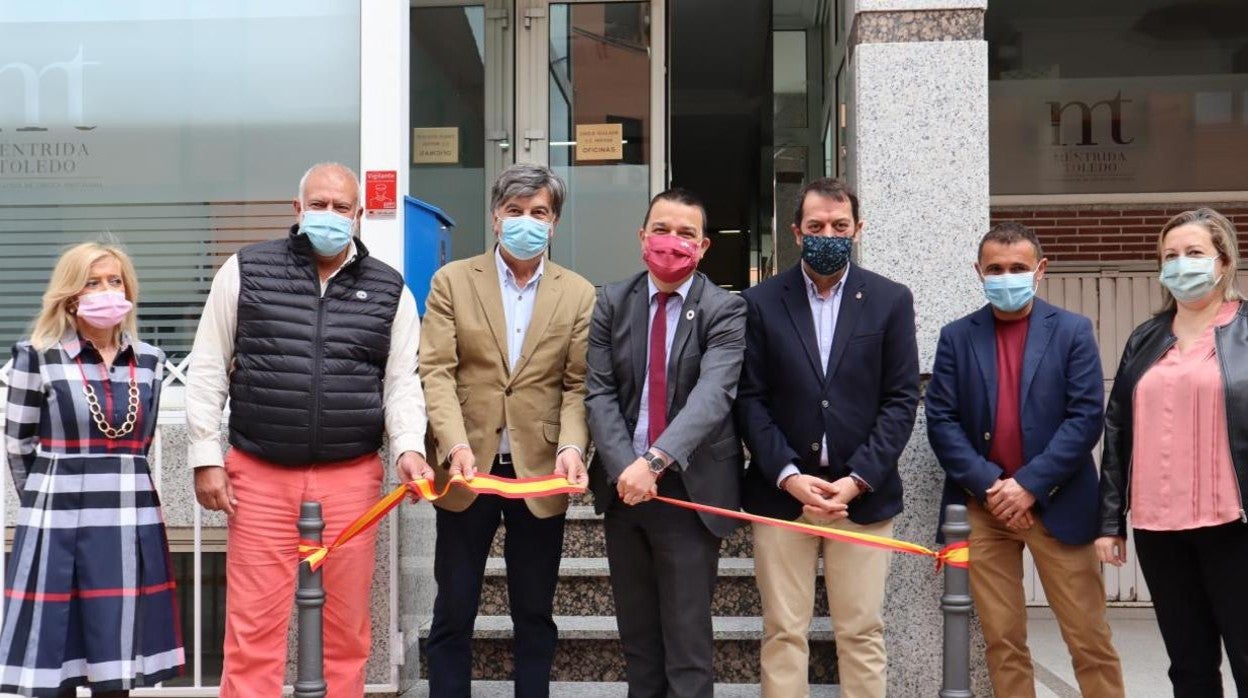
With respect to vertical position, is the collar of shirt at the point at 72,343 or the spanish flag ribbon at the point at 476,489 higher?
the collar of shirt at the point at 72,343

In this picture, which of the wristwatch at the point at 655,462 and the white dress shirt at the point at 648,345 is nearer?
the wristwatch at the point at 655,462

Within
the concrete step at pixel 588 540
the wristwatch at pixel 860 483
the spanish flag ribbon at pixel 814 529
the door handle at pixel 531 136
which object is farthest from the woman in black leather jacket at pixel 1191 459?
the door handle at pixel 531 136

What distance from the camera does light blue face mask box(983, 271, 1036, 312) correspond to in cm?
414

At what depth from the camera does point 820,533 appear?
12.8 feet

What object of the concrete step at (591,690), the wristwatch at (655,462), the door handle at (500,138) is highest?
the door handle at (500,138)

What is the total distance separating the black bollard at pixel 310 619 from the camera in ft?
11.6

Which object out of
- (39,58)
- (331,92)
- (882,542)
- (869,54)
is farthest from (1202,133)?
(39,58)

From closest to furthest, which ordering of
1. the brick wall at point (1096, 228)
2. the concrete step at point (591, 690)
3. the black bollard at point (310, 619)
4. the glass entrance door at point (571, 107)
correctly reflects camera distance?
the black bollard at point (310, 619) → the concrete step at point (591, 690) → the glass entrance door at point (571, 107) → the brick wall at point (1096, 228)

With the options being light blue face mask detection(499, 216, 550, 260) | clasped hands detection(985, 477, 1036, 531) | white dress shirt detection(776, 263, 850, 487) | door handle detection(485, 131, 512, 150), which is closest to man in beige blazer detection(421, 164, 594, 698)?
light blue face mask detection(499, 216, 550, 260)

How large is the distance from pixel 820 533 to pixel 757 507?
0.27 metres

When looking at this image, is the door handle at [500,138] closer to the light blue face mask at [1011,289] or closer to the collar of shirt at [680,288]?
the collar of shirt at [680,288]

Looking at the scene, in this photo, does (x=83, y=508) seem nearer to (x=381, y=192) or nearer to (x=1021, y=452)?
(x=381, y=192)

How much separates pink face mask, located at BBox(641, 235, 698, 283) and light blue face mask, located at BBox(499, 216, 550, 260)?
1.25 ft

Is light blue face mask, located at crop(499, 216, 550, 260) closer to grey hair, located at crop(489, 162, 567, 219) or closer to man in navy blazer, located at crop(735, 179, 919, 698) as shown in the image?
grey hair, located at crop(489, 162, 567, 219)
